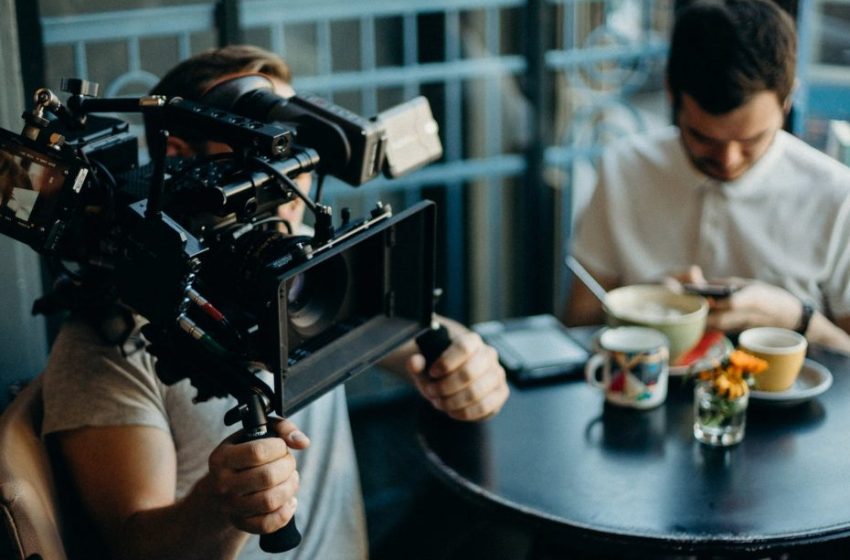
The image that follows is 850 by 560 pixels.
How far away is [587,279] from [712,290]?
35 cm

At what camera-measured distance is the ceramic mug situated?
1622 millimetres

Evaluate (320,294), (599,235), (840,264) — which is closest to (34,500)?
(320,294)

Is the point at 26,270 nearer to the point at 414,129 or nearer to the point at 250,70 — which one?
the point at 250,70

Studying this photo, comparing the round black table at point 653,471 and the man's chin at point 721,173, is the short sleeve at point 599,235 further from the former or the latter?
the round black table at point 653,471

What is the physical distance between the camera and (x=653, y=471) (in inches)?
58.7

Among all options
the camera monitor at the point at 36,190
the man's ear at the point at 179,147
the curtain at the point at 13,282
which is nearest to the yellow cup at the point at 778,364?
the man's ear at the point at 179,147

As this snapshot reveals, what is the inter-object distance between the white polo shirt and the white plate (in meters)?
0.34

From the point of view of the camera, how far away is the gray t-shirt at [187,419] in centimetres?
141

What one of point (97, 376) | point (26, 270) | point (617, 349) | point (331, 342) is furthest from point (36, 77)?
point (617, 349)

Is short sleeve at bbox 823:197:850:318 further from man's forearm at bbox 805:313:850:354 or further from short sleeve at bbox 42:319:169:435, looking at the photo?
short sleeve at bbox 42:319:169:435

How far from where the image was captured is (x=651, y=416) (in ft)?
5.40

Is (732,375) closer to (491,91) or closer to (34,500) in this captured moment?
(34,500)

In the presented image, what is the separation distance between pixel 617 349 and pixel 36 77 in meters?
1.27

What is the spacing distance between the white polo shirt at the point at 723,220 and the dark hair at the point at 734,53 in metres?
0.18
